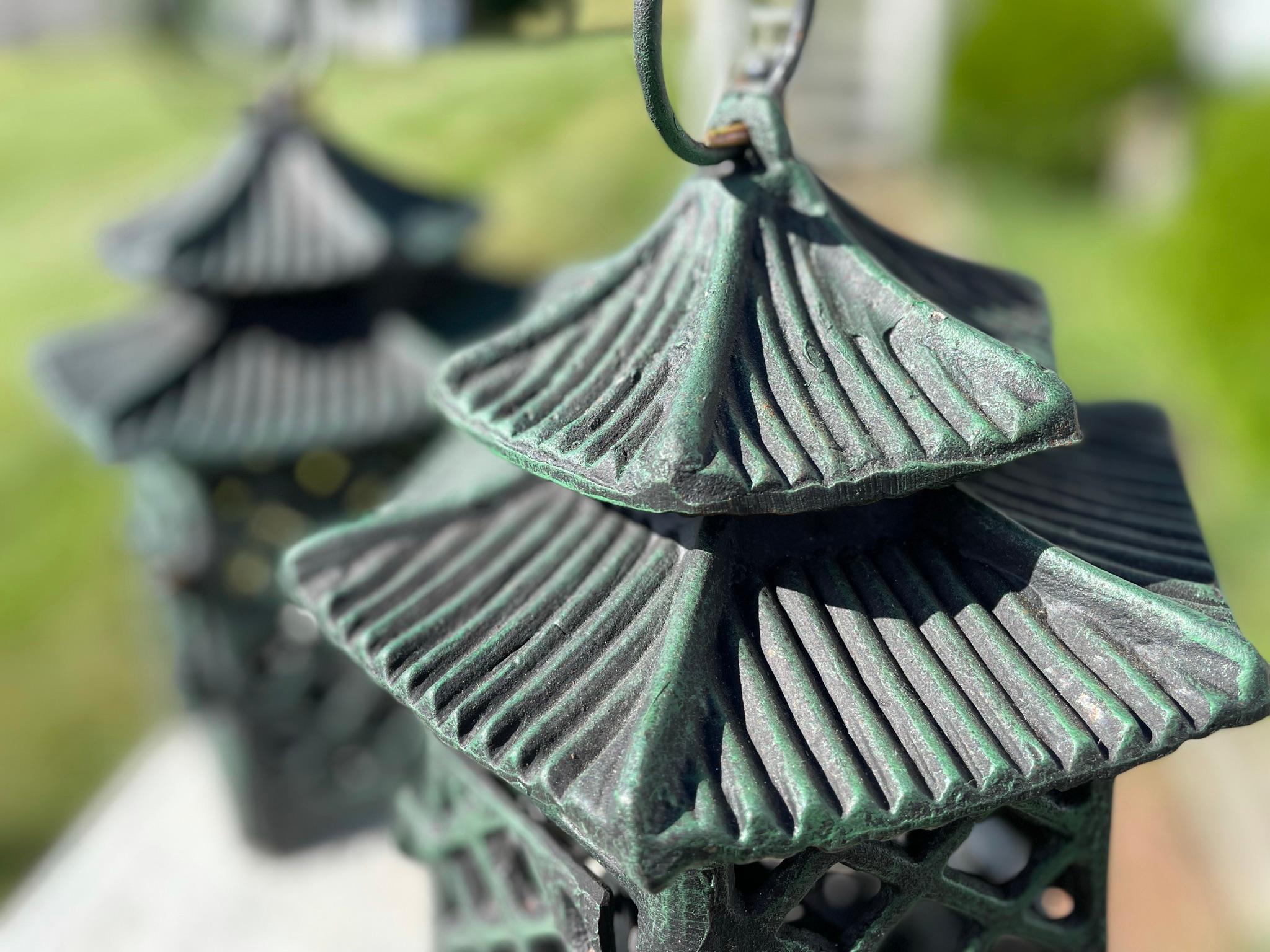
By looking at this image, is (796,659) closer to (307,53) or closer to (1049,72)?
(307,53)

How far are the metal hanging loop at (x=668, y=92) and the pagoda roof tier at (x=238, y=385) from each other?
1377 mm

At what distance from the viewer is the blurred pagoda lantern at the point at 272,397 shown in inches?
104

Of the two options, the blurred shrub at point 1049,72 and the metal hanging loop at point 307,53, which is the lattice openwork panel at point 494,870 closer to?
the metal hanging loop at point 307,53

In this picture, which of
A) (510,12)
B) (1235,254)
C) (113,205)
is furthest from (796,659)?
(113,205)

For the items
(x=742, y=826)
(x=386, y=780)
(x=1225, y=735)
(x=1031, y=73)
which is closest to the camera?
(x=742, y=826)

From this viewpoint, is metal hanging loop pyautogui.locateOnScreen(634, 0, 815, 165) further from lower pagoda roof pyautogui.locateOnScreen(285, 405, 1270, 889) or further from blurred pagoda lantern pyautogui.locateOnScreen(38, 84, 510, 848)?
blurred pagoda lantern pyautogui.locateOnScreen(38, 84, 510, 848)

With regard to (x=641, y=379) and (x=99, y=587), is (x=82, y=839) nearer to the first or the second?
(x=99, y=587)

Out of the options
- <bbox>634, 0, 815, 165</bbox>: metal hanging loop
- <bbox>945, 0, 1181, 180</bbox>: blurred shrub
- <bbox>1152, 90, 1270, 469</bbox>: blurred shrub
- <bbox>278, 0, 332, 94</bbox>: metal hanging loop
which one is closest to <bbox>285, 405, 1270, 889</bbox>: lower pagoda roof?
<bbox>634, 0, 815, 165</bbox>: metal hanging loop

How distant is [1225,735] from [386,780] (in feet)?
11.1

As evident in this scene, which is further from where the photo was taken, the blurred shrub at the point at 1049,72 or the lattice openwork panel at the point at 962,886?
the blurred shrub at the point at 1049,72

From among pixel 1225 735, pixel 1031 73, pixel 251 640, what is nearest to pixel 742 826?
pixel 251 640

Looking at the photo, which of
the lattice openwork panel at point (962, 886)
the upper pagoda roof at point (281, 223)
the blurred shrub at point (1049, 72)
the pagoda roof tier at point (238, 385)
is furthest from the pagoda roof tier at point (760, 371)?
the blurred shrub at point (1049, 72)

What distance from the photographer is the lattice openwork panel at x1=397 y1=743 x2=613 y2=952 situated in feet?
4.56

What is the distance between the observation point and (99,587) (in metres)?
5.54
